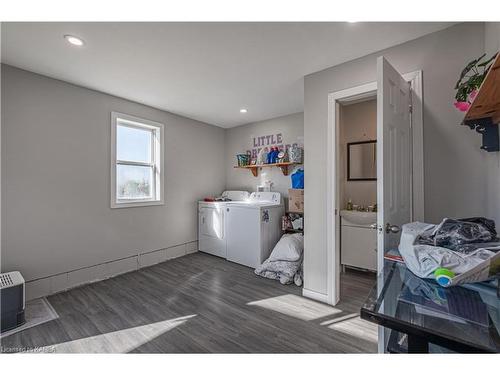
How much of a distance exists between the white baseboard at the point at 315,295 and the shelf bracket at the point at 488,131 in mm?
1748

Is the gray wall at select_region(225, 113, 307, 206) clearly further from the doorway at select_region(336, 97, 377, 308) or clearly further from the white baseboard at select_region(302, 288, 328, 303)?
the white baseboard at select_region(302, 288, 328, 303)

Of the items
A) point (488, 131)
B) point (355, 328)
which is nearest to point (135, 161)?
point (355, 328)

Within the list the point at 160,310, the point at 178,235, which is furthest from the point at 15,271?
the point at 178,235

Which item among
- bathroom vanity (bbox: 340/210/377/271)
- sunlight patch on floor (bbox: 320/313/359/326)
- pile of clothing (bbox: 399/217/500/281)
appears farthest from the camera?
bathroom vanity (bbox: 340/210/377/271)

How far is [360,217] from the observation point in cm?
295

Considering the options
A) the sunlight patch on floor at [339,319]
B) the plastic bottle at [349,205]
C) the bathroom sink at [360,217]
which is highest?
the plastic bottle at [349,205]

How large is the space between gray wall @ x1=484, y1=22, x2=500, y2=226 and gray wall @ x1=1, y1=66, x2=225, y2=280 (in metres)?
3.53

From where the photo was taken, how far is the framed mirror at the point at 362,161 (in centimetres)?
323

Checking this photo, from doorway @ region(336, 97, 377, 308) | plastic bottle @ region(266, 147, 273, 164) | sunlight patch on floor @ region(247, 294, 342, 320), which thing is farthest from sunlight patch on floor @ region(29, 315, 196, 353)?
plastic bottle @ region(266, 147, 273, 164)

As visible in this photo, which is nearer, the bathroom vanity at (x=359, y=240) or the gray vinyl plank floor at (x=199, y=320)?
the gray vinyl plank floor at (x=199, y=320)

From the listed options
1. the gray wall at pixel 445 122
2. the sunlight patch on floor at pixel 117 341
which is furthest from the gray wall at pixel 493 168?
the sunlight patch on floor at pixel 117 341

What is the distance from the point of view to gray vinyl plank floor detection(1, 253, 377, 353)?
5.42ft

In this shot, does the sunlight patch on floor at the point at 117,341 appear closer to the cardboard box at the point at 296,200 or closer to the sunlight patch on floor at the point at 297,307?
the sunlight patch on floor at the point at 297,307

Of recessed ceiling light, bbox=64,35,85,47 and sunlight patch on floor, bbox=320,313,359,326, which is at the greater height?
recessed ceiling light, bbox=64,35,85,47
